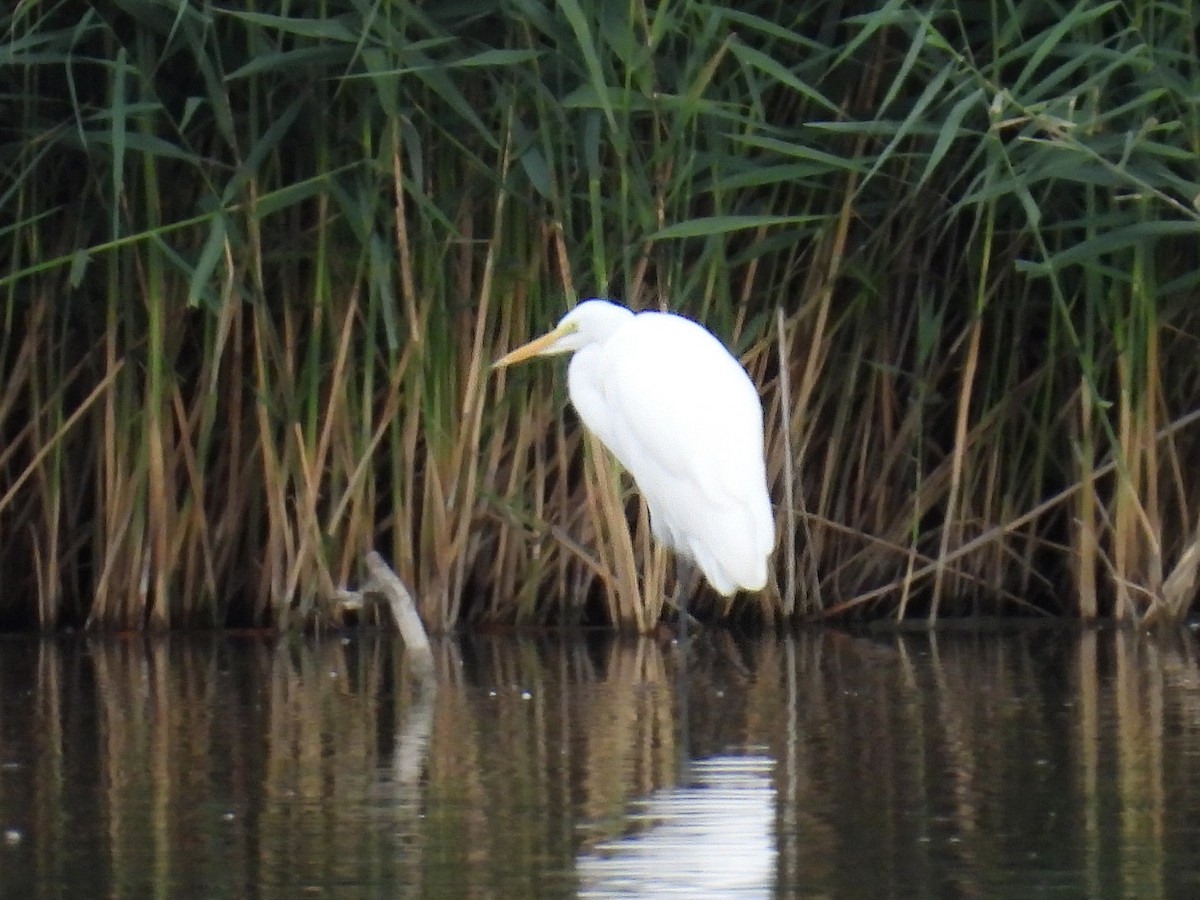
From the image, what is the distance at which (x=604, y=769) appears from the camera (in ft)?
14.6

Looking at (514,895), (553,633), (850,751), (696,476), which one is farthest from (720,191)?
(514,895)

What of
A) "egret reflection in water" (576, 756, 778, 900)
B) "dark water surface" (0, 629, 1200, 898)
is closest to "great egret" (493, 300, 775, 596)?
"dark water surface" (0, 629, 1200, 898)

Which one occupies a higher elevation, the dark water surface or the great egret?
the great egret

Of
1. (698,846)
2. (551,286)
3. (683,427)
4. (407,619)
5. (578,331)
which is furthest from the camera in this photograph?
(551,286)

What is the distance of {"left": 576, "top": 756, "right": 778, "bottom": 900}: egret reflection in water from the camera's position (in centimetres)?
331

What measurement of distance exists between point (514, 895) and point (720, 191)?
3458 millimetres

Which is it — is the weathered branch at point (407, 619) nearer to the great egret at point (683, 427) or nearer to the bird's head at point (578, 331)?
the great egret at point (683, 427)

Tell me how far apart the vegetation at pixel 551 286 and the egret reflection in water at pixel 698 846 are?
2296 millimetres

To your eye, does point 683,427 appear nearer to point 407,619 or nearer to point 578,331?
point 578,331

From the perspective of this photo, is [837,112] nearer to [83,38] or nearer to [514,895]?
[83,38]

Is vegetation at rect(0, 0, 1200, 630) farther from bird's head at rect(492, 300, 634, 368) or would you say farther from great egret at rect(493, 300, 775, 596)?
great egret at rect(493, 300, 775, 596)

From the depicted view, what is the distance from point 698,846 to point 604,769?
85 cm

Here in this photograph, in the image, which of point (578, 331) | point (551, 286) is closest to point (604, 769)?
point (578, 331)

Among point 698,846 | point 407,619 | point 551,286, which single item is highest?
point 551,286
